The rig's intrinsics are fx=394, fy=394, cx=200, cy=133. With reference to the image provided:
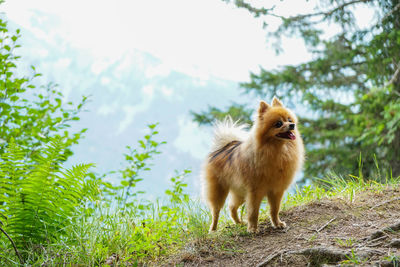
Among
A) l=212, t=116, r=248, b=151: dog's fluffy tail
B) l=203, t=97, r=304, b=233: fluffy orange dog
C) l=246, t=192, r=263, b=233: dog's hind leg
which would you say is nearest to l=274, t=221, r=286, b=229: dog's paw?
l=203, t=97, r=304, b=233: fluffy orange dog

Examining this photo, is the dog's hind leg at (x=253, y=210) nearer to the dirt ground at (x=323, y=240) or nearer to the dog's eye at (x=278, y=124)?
the dirt ground at (x=323, y=240)

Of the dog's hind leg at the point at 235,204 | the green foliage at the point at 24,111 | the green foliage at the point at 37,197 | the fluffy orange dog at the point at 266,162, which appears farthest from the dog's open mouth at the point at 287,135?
the green foliage at the point at 24,111

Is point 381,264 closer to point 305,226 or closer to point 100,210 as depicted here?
point 305,226

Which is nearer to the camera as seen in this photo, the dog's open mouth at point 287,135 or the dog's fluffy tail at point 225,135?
the dog's open mouth at point 287,135

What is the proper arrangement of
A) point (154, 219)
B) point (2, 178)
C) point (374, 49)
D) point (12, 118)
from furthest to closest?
point (374, 49), point (12, 118), point (154, 219), point (2, 178)

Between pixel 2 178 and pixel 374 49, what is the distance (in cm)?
703

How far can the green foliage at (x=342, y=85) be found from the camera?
334 inches

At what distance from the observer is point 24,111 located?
17.5 feet

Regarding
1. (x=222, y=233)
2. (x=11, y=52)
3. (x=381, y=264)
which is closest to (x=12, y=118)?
(x=11, y=52)

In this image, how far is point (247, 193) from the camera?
167 inches

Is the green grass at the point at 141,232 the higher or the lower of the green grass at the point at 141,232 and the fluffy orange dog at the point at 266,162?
the lower

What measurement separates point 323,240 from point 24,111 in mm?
4119

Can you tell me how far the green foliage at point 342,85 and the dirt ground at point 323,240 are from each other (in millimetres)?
4128

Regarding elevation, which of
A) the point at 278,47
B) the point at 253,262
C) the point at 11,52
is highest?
the point at 278,47
